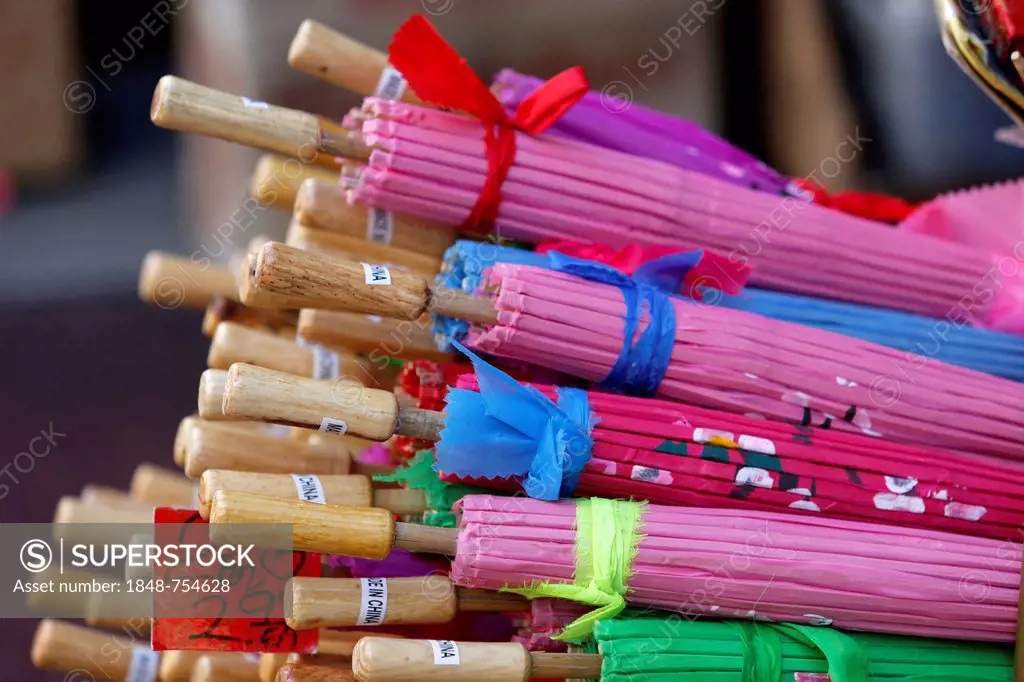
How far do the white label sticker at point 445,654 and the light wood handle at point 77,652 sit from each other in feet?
1.31

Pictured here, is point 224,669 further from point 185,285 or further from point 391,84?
point 391,84

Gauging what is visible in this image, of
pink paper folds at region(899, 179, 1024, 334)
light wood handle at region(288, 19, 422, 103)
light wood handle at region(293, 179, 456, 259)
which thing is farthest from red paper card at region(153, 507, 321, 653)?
pink paper folds at region(899, 179, 1024, 334)

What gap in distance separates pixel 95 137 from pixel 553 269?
1.65 m

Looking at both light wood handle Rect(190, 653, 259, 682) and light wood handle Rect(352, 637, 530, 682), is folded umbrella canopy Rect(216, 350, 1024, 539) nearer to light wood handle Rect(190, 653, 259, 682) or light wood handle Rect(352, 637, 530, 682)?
light wood handle Rect(352, 637, 530, 682)

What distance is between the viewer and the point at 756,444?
697 millimetres

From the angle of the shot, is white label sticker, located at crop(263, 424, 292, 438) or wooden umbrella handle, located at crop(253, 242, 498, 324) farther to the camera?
white label sticker, located at crop(263, 424, 292, 438)

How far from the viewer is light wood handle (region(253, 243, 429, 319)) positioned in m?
0.64

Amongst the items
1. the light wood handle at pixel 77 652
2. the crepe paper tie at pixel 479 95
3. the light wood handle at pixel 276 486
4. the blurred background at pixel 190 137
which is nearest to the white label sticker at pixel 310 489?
the light wood handle at pixel 276 486

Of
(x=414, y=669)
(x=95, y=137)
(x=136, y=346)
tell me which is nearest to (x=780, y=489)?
(x=414, y=669)

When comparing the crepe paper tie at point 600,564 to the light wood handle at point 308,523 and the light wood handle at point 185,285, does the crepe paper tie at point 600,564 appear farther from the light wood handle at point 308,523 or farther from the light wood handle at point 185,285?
the light wood handle at point 185,285

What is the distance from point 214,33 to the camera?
5.92 ft

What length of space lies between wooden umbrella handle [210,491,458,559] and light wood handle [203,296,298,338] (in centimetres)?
29

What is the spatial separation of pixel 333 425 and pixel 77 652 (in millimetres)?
402

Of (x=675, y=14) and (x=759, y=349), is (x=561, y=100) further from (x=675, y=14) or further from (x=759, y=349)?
(x=675, y=14)
